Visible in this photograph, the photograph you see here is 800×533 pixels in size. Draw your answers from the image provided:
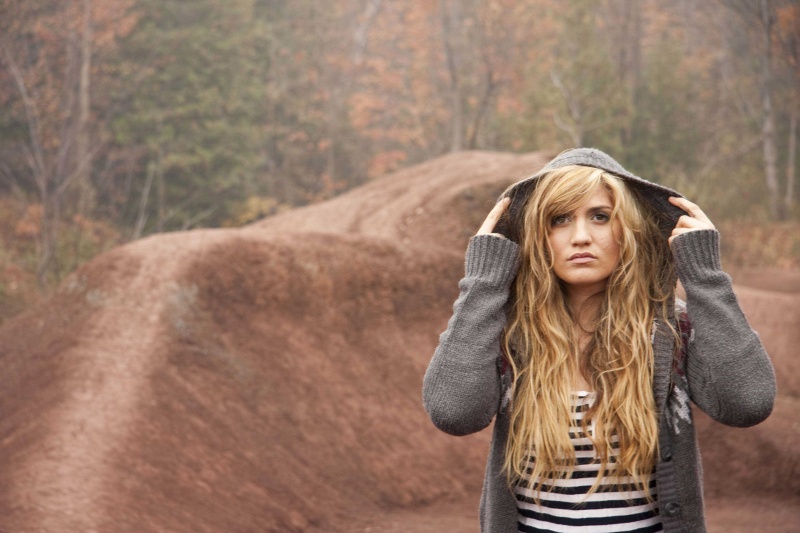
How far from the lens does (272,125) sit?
2606cm

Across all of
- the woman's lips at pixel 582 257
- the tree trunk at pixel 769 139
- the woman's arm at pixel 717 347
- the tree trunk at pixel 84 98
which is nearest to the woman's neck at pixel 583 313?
the woman's lips at pixel 582 257

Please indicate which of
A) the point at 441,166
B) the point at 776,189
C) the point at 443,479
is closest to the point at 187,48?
the point at 441,166

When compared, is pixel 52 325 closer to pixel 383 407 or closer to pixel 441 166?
pixel 383 407

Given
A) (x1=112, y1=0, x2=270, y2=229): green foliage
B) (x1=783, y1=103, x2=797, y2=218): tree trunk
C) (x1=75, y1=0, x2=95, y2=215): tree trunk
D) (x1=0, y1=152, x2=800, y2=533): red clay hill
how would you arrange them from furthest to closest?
(x1=112, y1=0, x2=270, y2=229): green foliage < (x1=783, y1=103, x2=797, y2=218): tree trunk < (x1=75, y1=0, x2=95, y2=215): tree trunk < (x1=0, y1=152, x2=800, y2=533): red clay hill

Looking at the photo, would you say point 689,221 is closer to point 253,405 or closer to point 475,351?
point 475,351

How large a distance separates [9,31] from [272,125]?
13205mm

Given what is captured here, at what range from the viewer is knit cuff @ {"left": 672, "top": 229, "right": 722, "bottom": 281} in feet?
7.47

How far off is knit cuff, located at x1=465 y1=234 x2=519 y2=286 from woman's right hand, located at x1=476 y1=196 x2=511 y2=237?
0.03 m

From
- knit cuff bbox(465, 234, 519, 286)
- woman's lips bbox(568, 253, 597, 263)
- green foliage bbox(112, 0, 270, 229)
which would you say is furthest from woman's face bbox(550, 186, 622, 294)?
green foliage bbox(112, 0, 270, 229)

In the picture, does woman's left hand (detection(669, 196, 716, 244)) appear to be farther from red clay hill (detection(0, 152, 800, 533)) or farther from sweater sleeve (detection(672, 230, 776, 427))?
red clay hill (detection(0, 152, 800, 533))

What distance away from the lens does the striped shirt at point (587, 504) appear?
2.18 meters

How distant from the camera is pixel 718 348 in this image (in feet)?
7.09

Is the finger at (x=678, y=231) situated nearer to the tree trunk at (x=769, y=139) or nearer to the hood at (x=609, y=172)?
the hood at (x=609, y=172)

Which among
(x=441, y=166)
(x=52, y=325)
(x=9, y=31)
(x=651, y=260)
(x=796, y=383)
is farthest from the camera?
(x=9, y=31)
